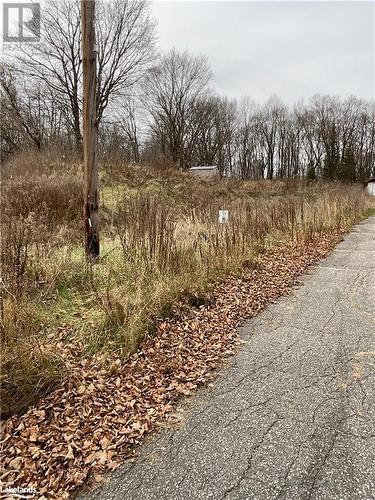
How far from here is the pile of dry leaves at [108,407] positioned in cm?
200

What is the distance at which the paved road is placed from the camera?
1.84 meters

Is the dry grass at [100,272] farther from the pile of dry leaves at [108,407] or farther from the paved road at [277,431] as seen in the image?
the paved road at [277,431]

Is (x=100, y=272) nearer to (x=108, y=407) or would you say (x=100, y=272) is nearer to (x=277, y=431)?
(x=108, y=407)

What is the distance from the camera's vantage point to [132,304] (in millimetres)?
3711

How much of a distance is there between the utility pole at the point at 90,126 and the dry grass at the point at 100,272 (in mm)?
436

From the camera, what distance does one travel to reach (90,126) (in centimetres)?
469

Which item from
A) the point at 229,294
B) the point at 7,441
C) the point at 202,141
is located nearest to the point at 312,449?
the point at 7,441

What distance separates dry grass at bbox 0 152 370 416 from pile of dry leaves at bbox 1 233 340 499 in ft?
0.55

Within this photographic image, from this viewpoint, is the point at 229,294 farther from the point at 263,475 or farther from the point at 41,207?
the point at 41,207

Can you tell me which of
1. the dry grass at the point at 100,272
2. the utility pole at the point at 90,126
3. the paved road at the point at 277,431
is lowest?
the paved road at the point at 277,431

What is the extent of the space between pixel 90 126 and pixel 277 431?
14.1 ft

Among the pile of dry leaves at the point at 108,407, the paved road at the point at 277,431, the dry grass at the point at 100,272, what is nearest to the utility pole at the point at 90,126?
the dry grass at the point at 100,272

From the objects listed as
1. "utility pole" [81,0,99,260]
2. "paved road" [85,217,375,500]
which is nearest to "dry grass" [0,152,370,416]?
"utility pole" [81,0,99,260]

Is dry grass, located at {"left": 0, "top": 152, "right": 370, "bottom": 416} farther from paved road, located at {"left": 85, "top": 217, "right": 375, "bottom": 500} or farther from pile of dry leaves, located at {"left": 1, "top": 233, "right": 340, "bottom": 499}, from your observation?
paved road, located at {"left": 85, "top": 217, "right": 375, "bottom": 500}
